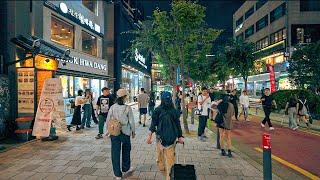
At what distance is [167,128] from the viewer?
5312mm

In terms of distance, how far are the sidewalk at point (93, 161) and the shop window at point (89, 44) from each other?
527 inches

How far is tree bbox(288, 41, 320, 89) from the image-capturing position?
2306cm

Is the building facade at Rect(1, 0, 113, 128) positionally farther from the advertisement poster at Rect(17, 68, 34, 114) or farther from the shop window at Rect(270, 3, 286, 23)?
the shop window at Rect(270, 3, 286, 23)

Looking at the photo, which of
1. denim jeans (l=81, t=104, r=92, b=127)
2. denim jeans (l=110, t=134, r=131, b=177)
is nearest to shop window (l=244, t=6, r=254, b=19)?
denim jeans (l=81, t=104, r=92, b=127)

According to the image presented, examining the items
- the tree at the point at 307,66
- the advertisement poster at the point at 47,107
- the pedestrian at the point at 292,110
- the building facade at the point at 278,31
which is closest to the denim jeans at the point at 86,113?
the advertisement poster at the point at 47,107

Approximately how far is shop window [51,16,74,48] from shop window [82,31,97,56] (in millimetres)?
2370

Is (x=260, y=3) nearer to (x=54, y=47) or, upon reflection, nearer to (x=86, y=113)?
(x=86, y=113)

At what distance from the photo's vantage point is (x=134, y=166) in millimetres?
7215

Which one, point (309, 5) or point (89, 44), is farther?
point (309, 5)

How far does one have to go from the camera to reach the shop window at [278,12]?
4794 centimetres

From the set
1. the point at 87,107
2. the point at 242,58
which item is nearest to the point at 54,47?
the point at 87,107

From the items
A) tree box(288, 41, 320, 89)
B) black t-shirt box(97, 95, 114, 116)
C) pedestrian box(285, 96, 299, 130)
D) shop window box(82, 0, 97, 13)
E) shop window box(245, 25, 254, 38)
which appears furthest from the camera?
shop window box(245, 25, 254, 38)

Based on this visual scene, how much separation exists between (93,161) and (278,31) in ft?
161

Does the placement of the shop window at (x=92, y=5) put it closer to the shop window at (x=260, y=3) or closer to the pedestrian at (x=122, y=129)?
the pedestrian at (x=122, y=129)
